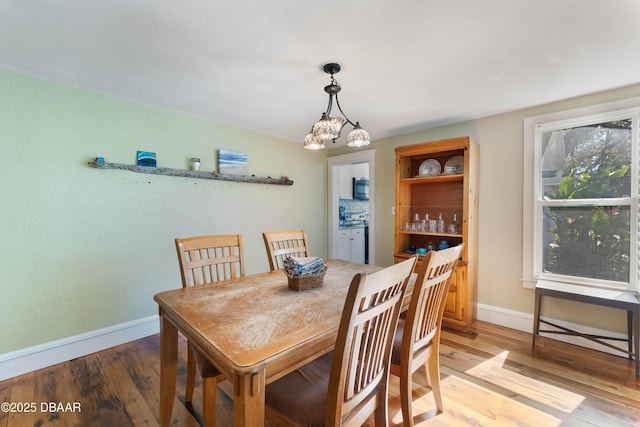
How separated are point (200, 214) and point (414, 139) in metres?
2.71

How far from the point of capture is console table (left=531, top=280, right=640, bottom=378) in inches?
76.9

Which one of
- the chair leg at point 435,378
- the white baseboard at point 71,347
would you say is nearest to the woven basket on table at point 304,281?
the chair leg at point 435,378

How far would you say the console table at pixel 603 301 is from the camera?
76.9 inches

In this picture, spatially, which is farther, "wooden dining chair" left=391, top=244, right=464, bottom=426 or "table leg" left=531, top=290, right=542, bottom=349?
"table leg" left=531, top=290, right=542, bottom=349

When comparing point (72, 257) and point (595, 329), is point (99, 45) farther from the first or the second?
point (595, 329)

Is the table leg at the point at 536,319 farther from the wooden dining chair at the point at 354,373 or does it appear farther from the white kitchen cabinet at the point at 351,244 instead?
the white kitchen cabinet at the point at 351,244

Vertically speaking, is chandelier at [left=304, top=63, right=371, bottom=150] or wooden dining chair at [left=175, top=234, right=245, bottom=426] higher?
chandelier at [left=304, top=63, right=371, bottom=150]

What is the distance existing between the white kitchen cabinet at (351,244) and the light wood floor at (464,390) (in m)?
2.34

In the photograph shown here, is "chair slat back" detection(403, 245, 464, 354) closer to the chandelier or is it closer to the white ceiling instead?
the chandelier

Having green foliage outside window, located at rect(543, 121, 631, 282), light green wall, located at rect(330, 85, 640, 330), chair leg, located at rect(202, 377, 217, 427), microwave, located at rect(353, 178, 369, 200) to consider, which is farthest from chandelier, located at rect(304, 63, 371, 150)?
microwave, located at rect(353, 178, 369, 200)

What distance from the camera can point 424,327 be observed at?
5.02 ft

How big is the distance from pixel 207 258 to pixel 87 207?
1288mm

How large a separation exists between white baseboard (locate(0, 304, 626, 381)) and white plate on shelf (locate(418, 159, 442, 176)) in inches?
61.4

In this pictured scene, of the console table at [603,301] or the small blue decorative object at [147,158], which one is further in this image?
the small blue decorative object at [147,158]
